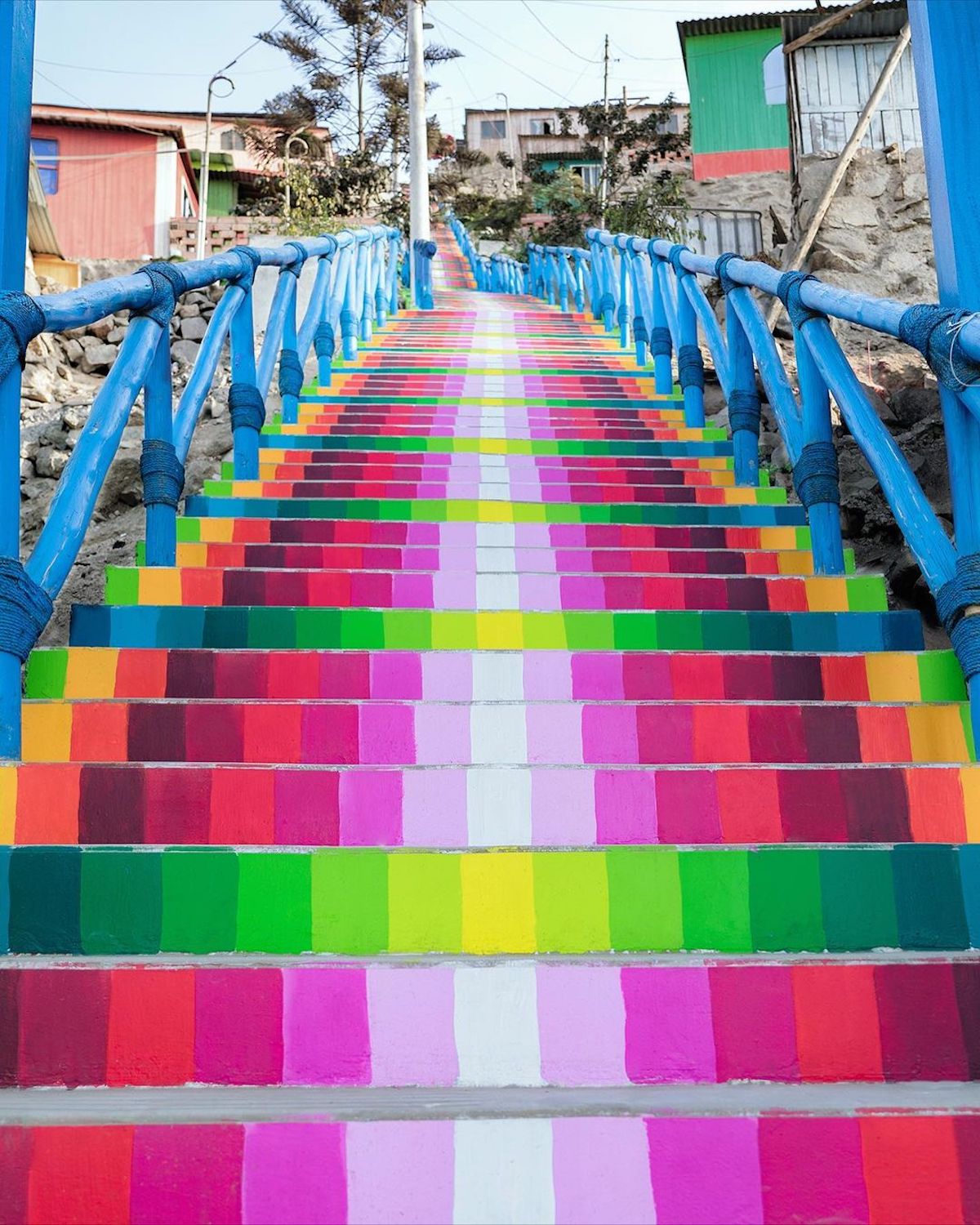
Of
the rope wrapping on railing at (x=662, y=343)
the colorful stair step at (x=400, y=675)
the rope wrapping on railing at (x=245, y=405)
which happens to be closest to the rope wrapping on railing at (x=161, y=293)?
the colorful stair step at (x=400, y=675)

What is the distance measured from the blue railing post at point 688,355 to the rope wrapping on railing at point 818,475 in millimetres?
2078

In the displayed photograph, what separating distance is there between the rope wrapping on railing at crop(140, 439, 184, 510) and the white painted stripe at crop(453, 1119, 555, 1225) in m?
2.05

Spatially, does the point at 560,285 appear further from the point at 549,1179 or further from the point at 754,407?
the point at 549,1179

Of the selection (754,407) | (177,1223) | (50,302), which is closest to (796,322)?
(754,407)

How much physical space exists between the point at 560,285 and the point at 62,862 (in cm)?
1308

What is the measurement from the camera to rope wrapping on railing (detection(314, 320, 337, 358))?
19.4 ft

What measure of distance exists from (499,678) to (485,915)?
726 millimetres

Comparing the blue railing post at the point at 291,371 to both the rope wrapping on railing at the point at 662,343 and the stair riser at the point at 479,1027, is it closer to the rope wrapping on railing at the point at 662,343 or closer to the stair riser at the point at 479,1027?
the rope wrapping on railing at the point at 662,343

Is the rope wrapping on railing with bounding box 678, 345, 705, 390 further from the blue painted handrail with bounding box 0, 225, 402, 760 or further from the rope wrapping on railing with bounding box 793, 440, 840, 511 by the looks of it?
the rope wrapping on railing with bounding box 793, 440, 840, 511

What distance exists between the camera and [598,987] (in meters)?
1.45


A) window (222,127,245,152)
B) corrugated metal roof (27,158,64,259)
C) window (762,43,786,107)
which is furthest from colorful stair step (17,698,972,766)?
window (222,127,245,152)

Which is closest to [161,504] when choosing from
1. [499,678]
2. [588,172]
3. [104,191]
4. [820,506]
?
[499,678]

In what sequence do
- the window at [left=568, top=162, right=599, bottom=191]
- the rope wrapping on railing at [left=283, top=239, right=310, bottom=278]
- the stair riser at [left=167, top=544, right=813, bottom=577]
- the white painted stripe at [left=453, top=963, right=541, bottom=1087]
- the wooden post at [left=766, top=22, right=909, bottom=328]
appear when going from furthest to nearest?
the window at [left=568, top=162, right=599, bottom=191], the wooden post at [left=766, top=22, right=909, bottom=328], the rope wrapping on railing at [left=283, top=239, right=310, bottom=278], the stair riser at [left=167, top=544, right=813, bottom=577], the white painted stripe at [left=453, top=963, right=541, bottom=1087]

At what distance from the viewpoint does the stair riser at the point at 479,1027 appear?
1.40 m
